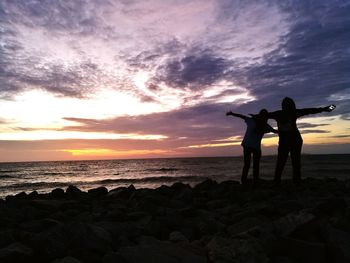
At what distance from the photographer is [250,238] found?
3416 millimetres

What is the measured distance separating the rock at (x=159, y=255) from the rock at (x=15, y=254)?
85 centimetres

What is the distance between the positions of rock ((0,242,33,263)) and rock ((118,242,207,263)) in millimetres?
846

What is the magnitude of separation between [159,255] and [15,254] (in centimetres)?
130

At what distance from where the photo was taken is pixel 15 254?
318cm

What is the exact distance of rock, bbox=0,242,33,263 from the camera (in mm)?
3123

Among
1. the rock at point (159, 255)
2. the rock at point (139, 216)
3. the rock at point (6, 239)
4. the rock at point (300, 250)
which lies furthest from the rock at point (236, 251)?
the rock at point (6, 239)

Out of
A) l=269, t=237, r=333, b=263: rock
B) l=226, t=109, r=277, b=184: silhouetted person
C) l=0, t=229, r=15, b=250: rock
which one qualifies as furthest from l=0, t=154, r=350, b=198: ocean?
l=269, t=237, r=333, b=263: rock

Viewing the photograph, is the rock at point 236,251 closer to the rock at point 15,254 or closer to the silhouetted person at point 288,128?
the rock at point 15,254

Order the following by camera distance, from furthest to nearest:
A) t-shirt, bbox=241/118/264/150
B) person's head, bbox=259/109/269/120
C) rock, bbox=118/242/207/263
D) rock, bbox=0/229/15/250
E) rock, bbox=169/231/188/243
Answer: t-shirt, bbox=241/118/264/150 → person's head, bbox=259/109/269/120 → rock, bbox=169/231/188/243 → rock, bbox=0/229/15/250 → rock, bbox=118/242/207/263

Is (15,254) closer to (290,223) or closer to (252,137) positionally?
(290,223)

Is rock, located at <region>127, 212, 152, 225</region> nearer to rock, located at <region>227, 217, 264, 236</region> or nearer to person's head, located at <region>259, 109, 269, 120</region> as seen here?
rock, located at <region>227, 217, 264, 236</region>

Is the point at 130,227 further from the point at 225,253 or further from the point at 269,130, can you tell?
the point at 269,130

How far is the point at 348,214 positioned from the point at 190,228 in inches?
75.5

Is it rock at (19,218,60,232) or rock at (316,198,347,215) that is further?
rock at (316,198,347,215)
